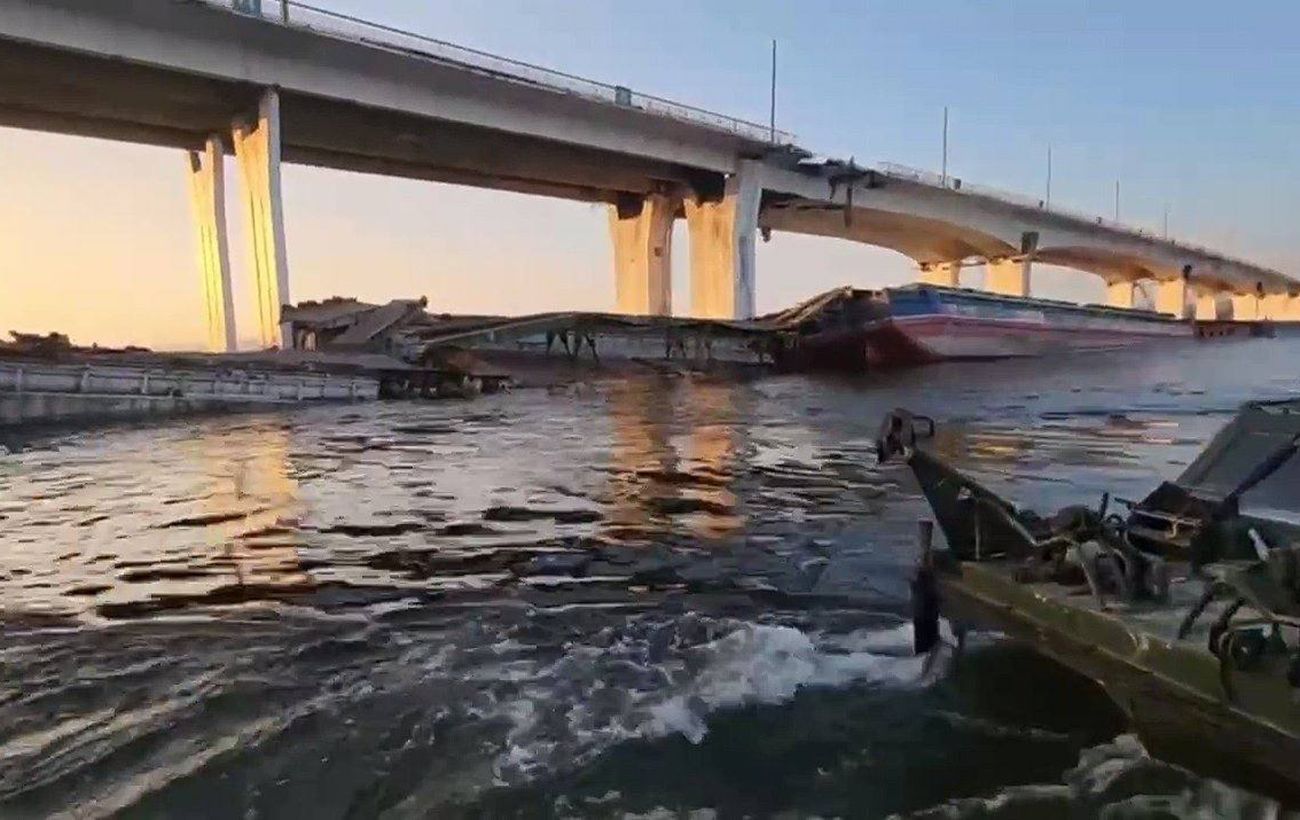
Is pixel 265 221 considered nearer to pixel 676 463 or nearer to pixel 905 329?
pixel 905 329

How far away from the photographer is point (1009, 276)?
294 feet

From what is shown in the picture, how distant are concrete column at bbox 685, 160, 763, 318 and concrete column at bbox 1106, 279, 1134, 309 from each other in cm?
7835

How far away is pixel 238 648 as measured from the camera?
266 inches

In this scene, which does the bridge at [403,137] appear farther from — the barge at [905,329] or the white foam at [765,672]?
the white foam at [765,672]

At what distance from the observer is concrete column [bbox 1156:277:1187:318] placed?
116 meters

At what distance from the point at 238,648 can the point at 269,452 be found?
1267 centimetres

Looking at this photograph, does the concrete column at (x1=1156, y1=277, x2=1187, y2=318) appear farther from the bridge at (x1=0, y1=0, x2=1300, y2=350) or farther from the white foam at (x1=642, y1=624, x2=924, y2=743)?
the white foam at (x1=642, y1=624, x2=924, y2=743)

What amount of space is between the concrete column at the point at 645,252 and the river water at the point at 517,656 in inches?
2002

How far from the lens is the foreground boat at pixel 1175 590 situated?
13.5ft

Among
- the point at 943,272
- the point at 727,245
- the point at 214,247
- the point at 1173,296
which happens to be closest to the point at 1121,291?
the point at 1173,296

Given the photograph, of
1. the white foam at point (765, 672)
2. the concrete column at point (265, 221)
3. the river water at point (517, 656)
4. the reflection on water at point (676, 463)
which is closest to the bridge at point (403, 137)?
the concrete column at point (265, 221)

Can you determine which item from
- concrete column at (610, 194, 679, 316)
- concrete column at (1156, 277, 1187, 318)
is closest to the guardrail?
concrete column at (610, 194, 679, 316)

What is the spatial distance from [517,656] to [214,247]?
47.2m

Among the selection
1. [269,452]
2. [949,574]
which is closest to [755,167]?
[269,452]
